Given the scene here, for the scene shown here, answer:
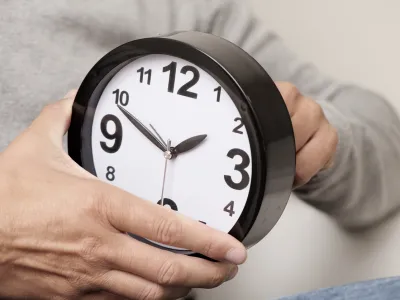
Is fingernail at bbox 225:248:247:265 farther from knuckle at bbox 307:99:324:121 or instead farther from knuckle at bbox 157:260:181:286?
knuckle at bbox 307:99:324:121

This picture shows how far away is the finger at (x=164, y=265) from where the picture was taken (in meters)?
0.59

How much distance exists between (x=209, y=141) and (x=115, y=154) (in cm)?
12

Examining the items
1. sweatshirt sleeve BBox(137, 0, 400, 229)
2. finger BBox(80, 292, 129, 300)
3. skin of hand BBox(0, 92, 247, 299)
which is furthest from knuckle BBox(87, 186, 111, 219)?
sweatshirt sleeve BBox(137, 0, 400, 229)

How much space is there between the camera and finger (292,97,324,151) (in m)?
0.71

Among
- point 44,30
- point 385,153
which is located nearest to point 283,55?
point 385,153

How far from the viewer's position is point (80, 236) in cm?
61

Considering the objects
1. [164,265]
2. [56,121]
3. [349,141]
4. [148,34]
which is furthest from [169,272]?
[148,34]

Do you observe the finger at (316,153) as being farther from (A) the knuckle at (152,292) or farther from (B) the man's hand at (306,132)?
(A) the knuckle at (152,292)

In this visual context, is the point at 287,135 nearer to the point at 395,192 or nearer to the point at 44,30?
the point at 395,192

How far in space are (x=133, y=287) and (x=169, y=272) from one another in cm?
5

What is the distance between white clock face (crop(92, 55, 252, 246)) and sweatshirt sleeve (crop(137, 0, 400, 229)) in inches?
10.3

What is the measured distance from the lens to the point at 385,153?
88 cm

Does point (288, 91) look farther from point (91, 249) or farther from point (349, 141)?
point (91, 249)

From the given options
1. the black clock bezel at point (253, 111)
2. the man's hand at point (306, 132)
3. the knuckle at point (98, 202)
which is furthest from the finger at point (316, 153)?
the knuckle at point (98, 202)
